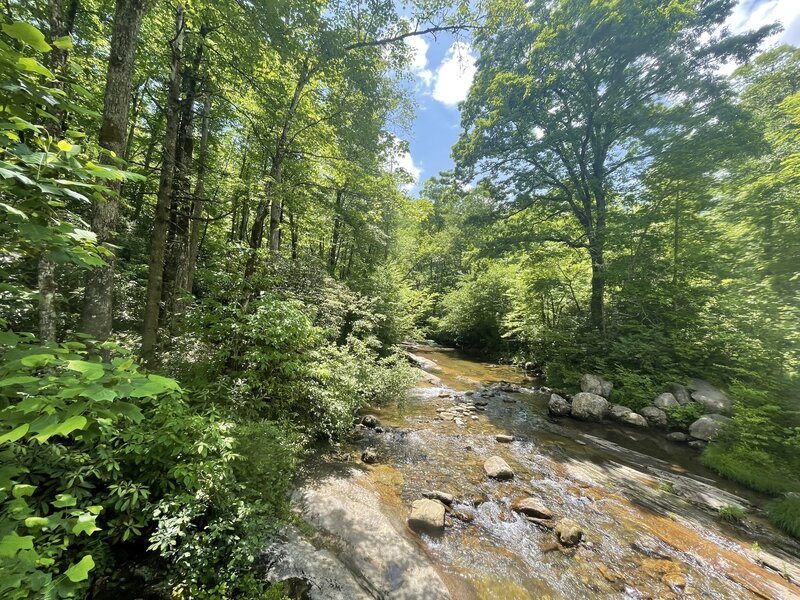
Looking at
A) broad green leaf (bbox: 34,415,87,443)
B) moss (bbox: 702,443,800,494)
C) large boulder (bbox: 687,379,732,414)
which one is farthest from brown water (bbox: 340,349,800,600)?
broad green leaf (bbox: 34,415,87,443)

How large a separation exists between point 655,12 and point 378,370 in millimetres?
14645

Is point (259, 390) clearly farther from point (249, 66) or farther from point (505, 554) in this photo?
point (249, 66)

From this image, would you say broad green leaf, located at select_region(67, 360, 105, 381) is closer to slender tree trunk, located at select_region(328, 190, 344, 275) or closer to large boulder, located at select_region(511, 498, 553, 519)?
large boulder, located at select_region(511, 498, 553, 519)

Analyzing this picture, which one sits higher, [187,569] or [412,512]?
[187,569]

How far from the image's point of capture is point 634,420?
8.18 meters

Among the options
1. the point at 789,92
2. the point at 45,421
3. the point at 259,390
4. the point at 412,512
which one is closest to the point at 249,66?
the point at 259,390

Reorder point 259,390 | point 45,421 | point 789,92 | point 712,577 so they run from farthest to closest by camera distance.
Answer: point 789,92
point 259,390
point 712,577
point 45,421

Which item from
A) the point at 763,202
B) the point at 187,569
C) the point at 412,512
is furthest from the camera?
the point at 763,202

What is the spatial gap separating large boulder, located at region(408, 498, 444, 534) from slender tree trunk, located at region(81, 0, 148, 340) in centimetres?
450

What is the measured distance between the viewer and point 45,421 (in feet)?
3.30

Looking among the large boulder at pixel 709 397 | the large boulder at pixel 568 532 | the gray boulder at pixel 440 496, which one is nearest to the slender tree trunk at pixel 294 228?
the gray boulder at pixel 440 496

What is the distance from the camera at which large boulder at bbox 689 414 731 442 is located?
7059 mm

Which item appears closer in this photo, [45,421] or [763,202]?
[45,421]

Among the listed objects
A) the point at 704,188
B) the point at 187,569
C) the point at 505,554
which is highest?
the point at 704,188
